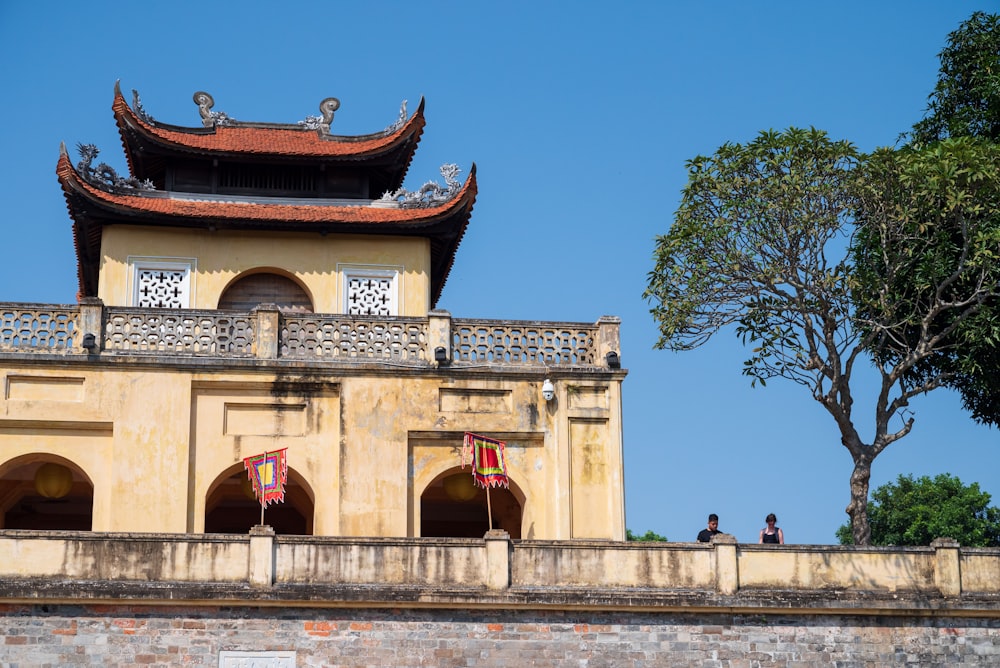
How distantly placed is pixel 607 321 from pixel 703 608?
6.09 meters

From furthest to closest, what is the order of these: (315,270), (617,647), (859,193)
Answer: (315,270)
(859,193)
(617,647)

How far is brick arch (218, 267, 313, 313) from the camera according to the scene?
2700 centimetres

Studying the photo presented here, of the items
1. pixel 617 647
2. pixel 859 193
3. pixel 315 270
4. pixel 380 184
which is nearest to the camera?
pixel 617 647

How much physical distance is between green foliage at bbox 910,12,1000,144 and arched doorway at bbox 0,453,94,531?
15.4 metres

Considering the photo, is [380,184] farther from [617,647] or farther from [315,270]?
[617,647]

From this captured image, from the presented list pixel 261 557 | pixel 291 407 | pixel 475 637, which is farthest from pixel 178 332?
pixel 475 637

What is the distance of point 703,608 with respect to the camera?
63.4 ft

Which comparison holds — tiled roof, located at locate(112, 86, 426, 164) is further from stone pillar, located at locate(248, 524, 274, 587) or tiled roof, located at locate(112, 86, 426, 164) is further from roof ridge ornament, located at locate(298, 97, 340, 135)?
stone pillar, located at locate(248, 524, 274, 587)

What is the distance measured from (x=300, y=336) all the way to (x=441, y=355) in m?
2.25

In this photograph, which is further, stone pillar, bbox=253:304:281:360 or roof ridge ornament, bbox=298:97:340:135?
roof ridge ornament, bbox=298:97:340:135

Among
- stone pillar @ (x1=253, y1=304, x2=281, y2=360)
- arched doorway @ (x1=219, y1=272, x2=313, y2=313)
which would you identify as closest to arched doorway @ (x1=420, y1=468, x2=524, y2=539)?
stone pillar @ (x1=253, y1=304, x2=281, y2=360)

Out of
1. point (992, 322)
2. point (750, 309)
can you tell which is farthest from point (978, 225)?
point (750, 309)

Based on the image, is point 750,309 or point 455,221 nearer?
point 750,309

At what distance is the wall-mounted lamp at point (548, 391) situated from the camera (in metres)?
23.5
